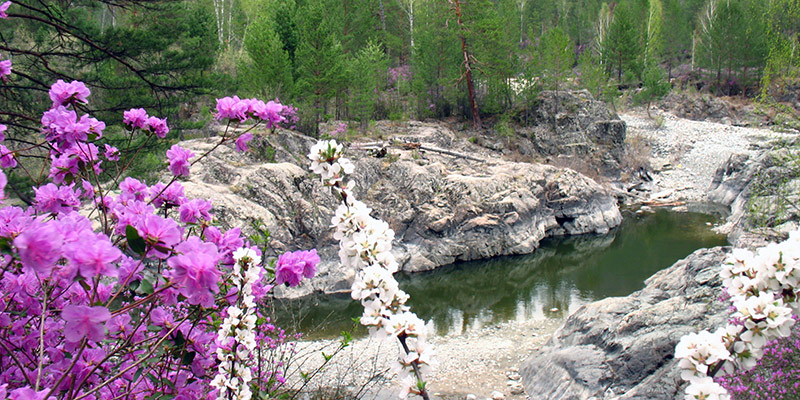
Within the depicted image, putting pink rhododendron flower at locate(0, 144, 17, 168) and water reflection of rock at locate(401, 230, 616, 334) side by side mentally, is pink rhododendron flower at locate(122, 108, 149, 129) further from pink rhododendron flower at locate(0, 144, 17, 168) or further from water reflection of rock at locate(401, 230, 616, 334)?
water reflection of rock at locate(401, 230, 616, 334)

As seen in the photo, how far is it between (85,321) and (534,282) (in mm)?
12430

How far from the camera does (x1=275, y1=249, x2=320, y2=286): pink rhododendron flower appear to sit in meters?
2.06

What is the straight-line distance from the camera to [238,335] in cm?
191

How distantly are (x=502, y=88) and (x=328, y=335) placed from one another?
59.6ft

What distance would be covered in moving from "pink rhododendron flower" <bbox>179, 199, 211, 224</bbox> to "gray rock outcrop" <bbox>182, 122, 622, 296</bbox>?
993cm

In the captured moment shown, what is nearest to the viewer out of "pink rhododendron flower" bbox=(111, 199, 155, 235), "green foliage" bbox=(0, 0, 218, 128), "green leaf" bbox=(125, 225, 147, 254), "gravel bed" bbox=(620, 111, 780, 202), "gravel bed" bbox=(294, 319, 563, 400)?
"green leaf" bbox=(125, 225, 147, 254)

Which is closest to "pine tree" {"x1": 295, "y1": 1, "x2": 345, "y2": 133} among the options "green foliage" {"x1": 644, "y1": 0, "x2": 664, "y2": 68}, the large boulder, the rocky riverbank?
the large boulder

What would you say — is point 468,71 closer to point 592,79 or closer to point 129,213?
point 592,79

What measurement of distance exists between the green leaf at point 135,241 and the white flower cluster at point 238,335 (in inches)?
20.2

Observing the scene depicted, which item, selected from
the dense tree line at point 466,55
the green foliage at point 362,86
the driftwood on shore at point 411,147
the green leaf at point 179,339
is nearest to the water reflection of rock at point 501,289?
the driftwood on shore at point 411,147

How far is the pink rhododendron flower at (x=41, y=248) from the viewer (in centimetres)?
109

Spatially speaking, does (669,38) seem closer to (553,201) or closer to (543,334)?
(553,201)

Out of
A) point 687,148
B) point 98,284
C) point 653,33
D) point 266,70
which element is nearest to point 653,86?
point 687,148

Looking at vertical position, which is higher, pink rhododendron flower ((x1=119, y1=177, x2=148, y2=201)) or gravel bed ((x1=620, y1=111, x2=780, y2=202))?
pink rhododendron flower ((x1=119, y1=177, x2=148, y2=201))
